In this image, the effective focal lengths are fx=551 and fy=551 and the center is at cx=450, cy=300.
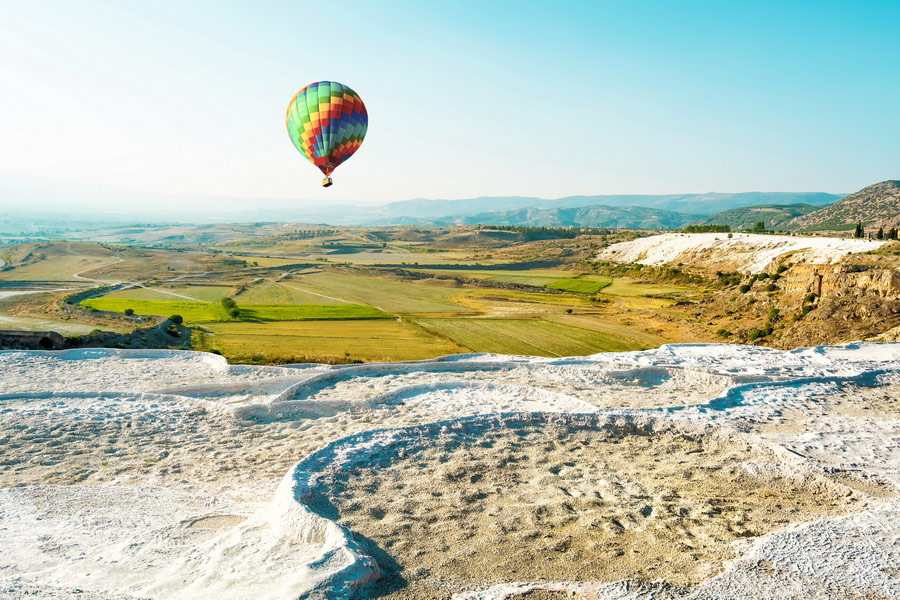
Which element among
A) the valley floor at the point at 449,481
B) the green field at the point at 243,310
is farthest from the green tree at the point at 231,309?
the valley floor at the point at 449,481

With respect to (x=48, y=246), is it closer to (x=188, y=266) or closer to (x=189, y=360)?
(x=188, y=266)

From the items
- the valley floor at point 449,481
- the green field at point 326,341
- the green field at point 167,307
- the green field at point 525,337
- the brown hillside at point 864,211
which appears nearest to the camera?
the valley floor at point 449,481

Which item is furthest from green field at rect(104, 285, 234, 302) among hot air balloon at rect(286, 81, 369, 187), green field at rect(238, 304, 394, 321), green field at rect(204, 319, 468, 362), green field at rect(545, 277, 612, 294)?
green field at rect(545, 277, 612, 294)

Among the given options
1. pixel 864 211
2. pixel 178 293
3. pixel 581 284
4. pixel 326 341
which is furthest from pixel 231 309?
pixel 864 211

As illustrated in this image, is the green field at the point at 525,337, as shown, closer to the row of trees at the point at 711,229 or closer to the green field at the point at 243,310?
the green field at the point at 243,310

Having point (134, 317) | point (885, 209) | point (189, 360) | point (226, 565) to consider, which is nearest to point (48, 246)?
point (134, 317)

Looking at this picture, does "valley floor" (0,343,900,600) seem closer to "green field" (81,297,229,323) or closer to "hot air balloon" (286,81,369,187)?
"hot air balloon" (286,81,369,187)

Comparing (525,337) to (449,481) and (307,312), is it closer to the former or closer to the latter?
(307,312)
